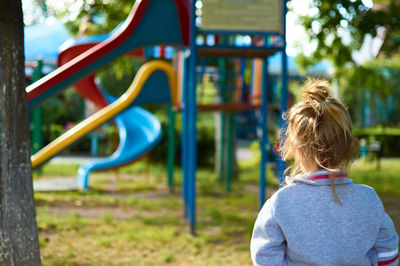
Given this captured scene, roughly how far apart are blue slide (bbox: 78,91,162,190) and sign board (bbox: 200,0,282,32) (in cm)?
272

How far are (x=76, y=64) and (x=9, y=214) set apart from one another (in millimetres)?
2542

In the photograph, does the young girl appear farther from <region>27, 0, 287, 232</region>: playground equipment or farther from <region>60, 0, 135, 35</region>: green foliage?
<region>60, 0, 135, 35</region>: green foliage

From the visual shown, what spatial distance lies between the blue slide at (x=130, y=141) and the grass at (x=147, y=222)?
1.39 ft

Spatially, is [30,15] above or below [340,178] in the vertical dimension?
above

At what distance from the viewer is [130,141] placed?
908cm

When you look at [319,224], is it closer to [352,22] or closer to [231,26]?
[231,26]

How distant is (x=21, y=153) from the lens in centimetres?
305

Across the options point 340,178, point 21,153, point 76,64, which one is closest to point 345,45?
point 76,64

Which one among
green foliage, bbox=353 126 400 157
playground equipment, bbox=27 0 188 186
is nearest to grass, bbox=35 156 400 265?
playground equipment, bbox=27 0 188 186

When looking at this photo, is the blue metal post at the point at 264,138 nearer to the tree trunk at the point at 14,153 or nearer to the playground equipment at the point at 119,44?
the playground equipment at the point at 119,44

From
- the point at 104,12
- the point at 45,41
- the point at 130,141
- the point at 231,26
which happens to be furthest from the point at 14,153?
the point at 45,41

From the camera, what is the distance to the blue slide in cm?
781

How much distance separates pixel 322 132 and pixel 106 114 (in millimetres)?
5768

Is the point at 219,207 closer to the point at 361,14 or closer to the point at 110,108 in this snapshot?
the point at 110,108
